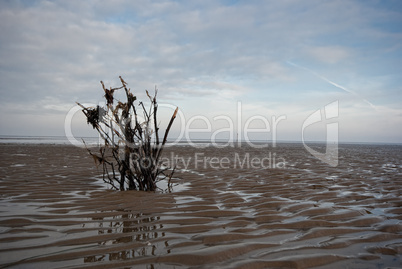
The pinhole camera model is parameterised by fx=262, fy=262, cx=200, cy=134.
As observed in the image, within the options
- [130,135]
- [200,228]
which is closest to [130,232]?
[200,228]

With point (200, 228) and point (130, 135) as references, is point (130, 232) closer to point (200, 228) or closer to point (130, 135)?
point (200, 228)

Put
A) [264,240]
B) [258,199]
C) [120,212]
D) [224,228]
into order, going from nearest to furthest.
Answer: [264,240]
[224,228]
[120,212]
[258,199]

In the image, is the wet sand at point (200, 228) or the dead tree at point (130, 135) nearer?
the wet sand at point (200, 228)

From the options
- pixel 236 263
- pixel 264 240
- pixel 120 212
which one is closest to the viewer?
pixel 236 263

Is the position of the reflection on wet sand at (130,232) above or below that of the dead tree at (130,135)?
below

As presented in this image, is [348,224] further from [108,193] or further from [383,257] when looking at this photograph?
[108,193]

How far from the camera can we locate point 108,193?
4.63 metres

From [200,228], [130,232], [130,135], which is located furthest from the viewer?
[130,135]

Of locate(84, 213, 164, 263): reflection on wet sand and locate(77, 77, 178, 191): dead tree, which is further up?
locate(77, 77, 178, 191): dead tree

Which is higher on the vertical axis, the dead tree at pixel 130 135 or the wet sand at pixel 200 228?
the dead tree at pixel 130 135

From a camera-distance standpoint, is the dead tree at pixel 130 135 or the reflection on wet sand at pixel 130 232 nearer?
the reflection on wet sand at pixel 130 232

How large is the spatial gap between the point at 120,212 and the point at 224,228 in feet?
4.74

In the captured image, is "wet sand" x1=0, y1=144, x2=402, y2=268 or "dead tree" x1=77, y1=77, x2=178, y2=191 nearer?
"wet sand" x1=0, y1=144, x2=402, y2=268

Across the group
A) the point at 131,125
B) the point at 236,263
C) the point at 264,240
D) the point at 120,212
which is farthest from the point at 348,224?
the point at 131,125
